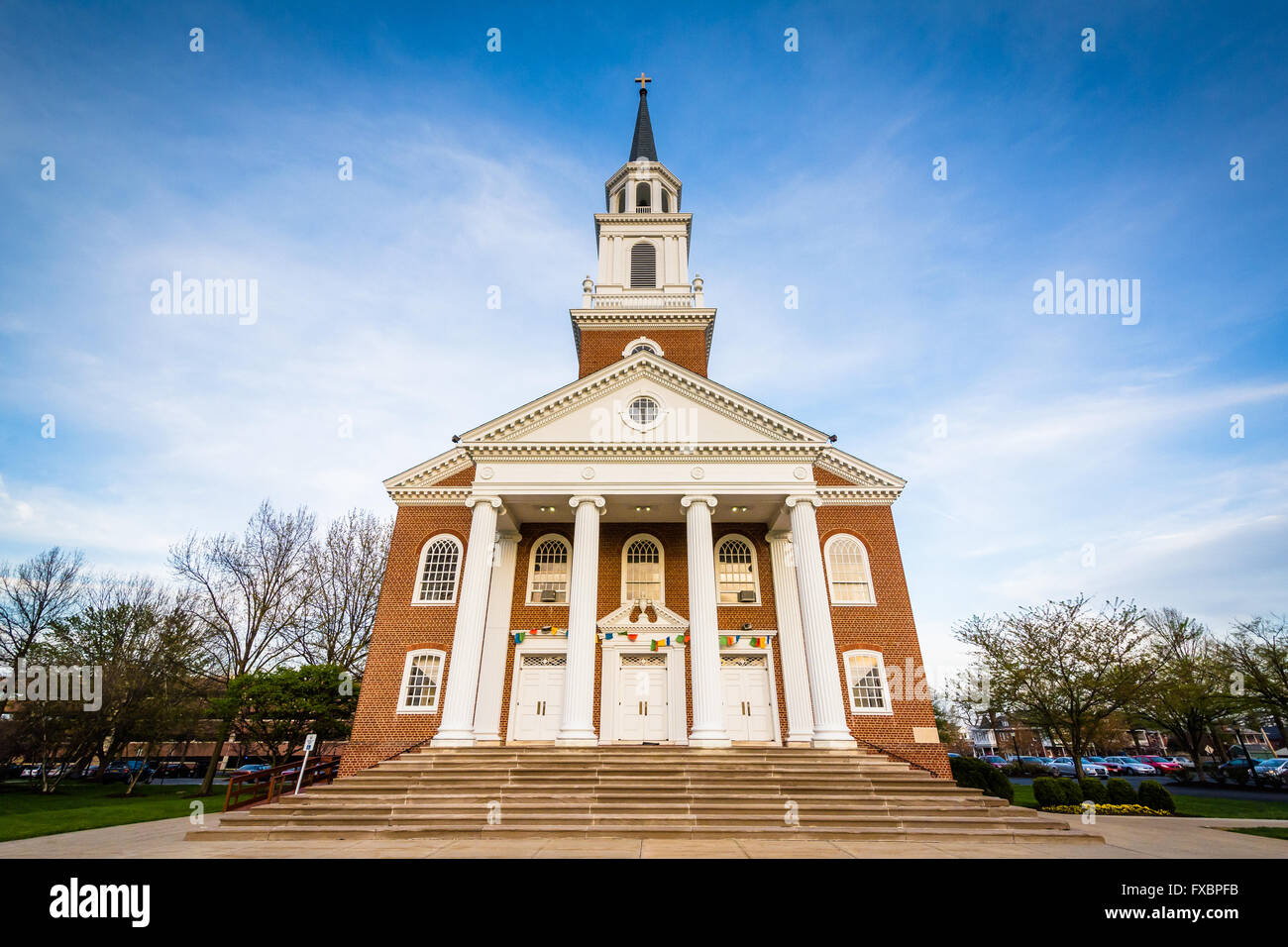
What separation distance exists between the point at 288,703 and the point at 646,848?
1955cm

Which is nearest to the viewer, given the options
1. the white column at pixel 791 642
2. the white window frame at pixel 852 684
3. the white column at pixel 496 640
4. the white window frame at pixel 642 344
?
the white column at pixel 791 642

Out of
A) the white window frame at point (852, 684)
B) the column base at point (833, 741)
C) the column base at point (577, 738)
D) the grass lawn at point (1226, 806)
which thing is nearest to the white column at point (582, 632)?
the column base at point (577, 738)

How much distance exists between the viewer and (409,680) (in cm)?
2186

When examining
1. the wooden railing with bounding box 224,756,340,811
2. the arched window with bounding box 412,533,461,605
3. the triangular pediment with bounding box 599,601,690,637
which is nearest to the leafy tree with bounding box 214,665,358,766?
the wooden railing with bounding box 224,756,340,811

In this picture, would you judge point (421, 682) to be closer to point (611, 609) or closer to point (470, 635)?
point (470, 635)

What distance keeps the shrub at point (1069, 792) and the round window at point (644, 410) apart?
19287mm

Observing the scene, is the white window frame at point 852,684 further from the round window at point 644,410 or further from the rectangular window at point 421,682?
the rectangular window at point 421,682

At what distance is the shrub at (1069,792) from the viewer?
20734 millimetres

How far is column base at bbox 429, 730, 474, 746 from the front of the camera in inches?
703
